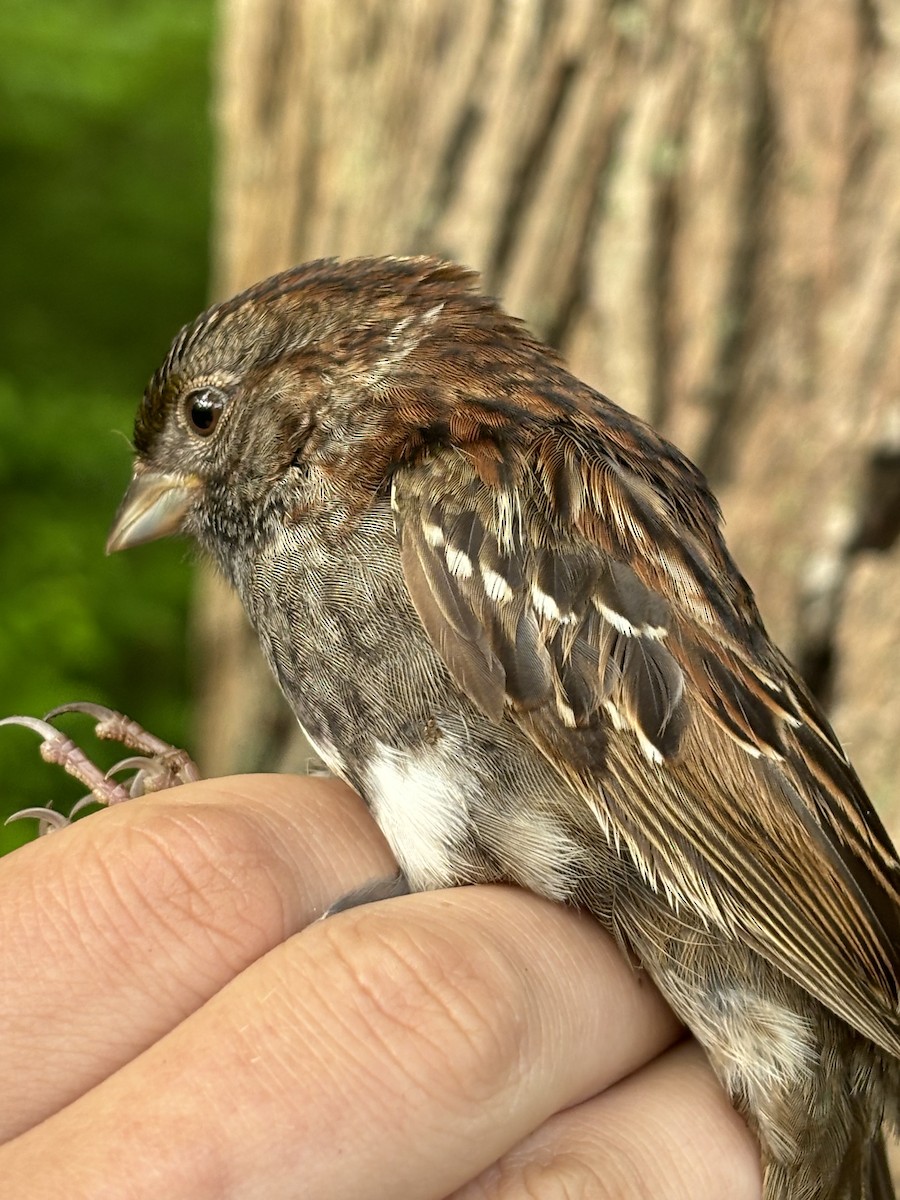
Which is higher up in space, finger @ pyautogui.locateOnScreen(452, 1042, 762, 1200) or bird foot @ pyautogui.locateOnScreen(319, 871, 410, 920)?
bird foot @ pyautogui.locateOnScreen(319, 871, 410, 920)

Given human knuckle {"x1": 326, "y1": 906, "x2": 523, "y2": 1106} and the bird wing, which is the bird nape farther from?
human knuckle {"x1": 326, "y1": 906, "x2": 523, "y2": 1106}

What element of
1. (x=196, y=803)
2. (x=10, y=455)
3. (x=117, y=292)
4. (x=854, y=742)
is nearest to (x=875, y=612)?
(x=854, y=742)

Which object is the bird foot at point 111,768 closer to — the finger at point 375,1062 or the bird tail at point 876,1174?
the finger at point 375,1062

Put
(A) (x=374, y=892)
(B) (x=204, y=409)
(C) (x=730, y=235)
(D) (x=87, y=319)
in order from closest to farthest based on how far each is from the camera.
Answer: (A) (x=374, y=892) → (B) (x=204, y=409) → (C) (x=730, y=235) → (D) (x=87, y=319)

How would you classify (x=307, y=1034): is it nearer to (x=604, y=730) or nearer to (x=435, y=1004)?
(x=435, y=1004)

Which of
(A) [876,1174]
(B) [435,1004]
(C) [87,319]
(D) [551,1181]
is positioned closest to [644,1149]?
(D) [551,1181]

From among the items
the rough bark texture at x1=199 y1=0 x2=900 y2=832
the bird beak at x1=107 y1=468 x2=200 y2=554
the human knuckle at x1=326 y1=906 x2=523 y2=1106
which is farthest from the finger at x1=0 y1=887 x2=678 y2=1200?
the rough bark texture at x1=199 y1=0 x2=900 y2=832

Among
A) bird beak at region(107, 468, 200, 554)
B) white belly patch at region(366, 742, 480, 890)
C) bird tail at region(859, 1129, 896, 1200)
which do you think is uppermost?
bird beak at region(107, 468, 200, 554)
